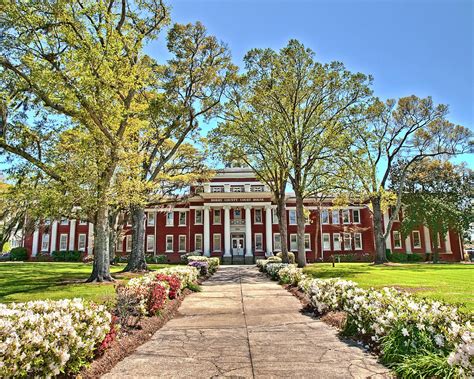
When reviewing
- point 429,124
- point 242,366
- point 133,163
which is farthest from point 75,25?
point 429,124

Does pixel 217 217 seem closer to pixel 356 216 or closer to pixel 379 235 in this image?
pixel 356 216

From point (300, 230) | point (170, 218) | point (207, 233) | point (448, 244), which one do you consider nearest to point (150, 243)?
point (170, 218)

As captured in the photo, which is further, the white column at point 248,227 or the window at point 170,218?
the window at point 170,218

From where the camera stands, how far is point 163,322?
8.32 m

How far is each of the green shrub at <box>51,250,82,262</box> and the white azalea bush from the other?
43.6m

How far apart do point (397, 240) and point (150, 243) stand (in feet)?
108

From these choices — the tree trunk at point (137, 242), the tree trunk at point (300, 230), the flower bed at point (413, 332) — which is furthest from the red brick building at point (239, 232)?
the flower bed at point (413, 332)

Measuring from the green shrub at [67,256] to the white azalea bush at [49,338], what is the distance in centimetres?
4365

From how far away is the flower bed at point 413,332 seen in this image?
386 centimetres

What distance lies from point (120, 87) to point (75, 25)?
9.04 feet

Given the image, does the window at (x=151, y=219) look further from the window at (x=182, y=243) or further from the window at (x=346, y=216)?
the window at (x=346, y=216)

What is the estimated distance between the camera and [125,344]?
6.00 metres

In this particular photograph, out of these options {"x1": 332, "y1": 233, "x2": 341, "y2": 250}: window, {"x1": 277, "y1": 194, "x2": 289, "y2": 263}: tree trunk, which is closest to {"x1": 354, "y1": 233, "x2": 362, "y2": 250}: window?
{"x1": 332, "y1": 233, "x2": 341, "y2": 250}: window

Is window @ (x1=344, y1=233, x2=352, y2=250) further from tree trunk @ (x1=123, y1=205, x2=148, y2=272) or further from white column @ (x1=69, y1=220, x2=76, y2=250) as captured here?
white column @ (x1=69, y1=220, x2=76, y2=250)
